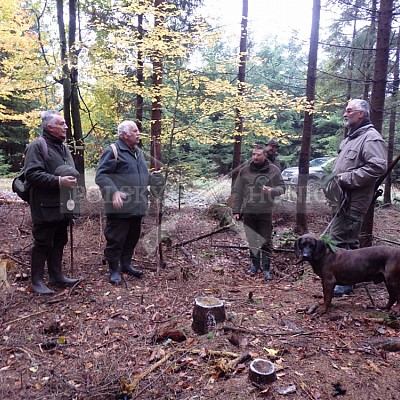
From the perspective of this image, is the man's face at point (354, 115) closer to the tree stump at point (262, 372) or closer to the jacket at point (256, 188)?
the jacket at point (256, 188)

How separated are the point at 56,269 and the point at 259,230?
3130 mm

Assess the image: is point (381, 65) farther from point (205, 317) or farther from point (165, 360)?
point (165, 360)

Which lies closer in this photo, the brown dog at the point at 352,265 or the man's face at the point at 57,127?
the brown dog at the point at 352,265

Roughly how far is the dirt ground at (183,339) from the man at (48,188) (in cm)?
64

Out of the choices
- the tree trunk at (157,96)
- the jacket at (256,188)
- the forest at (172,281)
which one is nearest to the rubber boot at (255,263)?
the forest at (172,281)

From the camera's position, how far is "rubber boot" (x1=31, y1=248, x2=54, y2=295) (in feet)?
14.1

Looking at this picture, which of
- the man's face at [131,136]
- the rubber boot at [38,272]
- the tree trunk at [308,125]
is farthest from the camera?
the tree trunk at [308,125]

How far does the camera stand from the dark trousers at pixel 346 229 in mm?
4070

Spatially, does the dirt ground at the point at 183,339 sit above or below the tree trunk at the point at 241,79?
below

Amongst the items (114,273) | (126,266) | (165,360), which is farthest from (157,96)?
(165,360)

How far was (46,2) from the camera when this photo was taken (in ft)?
30.1

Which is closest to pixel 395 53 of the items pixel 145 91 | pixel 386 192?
pixel 386 192

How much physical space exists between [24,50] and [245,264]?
8006mm

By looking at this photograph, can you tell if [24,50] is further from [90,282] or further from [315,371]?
[315,371]
